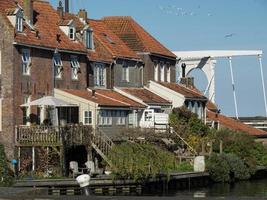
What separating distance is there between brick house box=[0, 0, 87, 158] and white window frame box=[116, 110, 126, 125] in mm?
3523

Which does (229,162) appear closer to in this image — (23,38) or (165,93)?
(165,93)

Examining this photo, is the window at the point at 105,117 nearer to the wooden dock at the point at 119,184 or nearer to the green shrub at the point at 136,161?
the wooden dock at the point at 119,184

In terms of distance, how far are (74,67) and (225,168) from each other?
45.4 feet

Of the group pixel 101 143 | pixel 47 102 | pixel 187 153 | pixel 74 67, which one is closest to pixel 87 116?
pixel 101 143

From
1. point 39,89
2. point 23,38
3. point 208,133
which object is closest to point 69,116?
point 39,89

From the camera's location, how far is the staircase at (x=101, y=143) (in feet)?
174

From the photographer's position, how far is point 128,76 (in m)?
70.4

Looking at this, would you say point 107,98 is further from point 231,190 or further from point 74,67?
point 231,190

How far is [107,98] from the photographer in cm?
6066

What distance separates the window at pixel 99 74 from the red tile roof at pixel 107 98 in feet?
2.89

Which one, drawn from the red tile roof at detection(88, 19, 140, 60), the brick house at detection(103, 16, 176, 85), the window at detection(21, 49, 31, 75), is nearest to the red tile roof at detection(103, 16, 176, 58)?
the brick house at detection(103, 16, 176, 85)

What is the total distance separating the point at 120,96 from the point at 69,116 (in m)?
8.88

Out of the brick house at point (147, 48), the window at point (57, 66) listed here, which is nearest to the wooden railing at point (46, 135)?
the window at point (57, 66)

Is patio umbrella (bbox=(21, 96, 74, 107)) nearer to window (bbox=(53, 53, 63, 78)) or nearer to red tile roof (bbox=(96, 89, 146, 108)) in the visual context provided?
window (bbox=(53, 53, 63, 78))
